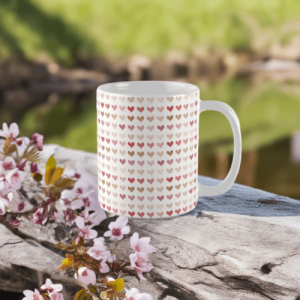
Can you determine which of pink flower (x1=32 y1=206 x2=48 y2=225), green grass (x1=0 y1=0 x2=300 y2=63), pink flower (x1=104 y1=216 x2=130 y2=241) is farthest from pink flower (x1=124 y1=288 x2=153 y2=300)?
green grass (x1=0 y1=0 x2=300 y2=63)

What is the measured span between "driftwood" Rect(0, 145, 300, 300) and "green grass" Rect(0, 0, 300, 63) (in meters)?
4.61

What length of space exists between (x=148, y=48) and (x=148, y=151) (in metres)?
5.09

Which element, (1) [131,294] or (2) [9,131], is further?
(2) [9,131]

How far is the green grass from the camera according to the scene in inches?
202

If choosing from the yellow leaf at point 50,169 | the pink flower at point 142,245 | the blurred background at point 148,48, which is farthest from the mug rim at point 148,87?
the blurred background at point 148,48

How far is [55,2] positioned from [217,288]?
217 inches

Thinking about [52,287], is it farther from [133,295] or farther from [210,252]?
[210,252]

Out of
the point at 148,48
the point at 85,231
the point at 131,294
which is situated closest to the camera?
the point at 131,294

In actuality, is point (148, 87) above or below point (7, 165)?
above

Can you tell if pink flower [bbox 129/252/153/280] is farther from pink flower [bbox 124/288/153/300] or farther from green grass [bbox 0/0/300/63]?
green grass [bbox 0/0/300/63]

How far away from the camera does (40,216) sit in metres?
0.71

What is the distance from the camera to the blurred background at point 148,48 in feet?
12.7

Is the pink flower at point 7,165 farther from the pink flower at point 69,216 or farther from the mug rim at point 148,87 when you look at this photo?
the mug rim at point 148,87

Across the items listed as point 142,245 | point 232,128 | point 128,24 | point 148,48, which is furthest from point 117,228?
point 128,24
